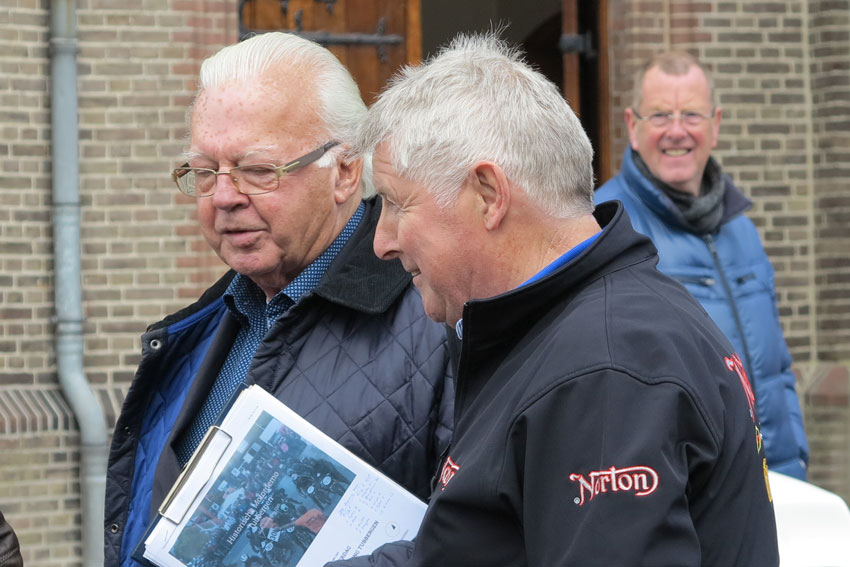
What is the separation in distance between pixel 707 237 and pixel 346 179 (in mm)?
2036

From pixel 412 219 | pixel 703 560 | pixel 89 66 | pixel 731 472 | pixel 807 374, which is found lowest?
pixel 807 374

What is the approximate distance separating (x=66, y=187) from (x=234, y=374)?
10.7ft

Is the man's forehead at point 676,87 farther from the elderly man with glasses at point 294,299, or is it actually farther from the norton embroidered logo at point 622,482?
the norton embroidered logo at point 622,482

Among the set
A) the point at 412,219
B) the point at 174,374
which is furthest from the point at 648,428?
the point at 174,374

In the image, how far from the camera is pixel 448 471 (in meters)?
1.76

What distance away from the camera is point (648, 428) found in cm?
154

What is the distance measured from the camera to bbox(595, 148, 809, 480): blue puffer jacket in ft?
13.8

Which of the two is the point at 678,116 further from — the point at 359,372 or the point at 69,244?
the point at 69,244

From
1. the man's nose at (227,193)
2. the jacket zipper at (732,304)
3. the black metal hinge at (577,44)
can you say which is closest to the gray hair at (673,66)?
the jacket zipper at (732,304)

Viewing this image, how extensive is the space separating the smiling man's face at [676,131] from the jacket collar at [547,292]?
2578 mm

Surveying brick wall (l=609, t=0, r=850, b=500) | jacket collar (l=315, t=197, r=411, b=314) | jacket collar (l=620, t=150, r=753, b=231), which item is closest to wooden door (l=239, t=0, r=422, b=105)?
brick wall (l=609, t=0, r=850, b=500)

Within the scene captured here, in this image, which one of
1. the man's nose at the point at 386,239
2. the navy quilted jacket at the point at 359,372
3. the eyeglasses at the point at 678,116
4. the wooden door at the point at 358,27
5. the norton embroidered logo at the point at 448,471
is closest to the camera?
the norton embroidered logo at the point at 448,471

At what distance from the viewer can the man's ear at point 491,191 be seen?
5.89ft

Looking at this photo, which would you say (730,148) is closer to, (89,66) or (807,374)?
(807,374)
